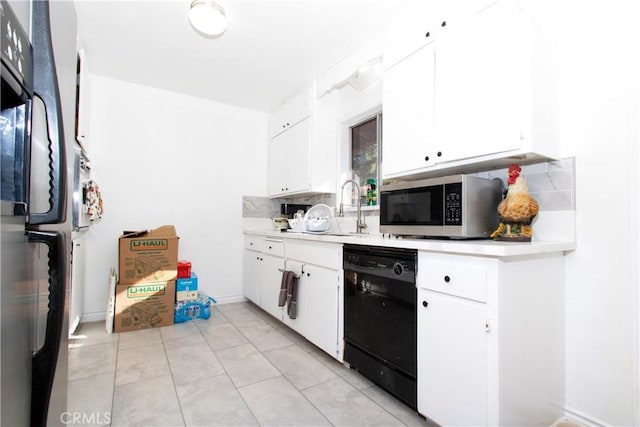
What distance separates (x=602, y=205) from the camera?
5.11 feet

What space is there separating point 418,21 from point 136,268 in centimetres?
309

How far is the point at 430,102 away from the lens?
1950 mm

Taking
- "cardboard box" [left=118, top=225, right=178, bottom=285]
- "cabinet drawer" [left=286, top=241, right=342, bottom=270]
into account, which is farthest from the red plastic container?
"cabinet drawer" [left=286, top=241, right=342, bottom=270]

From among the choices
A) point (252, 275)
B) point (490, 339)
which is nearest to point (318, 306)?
point (490, 339)

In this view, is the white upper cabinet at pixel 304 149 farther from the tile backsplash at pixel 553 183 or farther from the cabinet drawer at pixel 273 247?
the tile backsplash at pixel 553 183

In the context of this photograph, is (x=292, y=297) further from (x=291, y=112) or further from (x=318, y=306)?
(x=291, y=112)

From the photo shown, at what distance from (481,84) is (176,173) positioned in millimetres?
3243

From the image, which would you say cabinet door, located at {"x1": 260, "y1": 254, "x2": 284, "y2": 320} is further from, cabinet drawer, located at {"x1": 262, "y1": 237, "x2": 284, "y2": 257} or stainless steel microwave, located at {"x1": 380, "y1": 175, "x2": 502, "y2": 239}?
stainless steel microwave, located at {"x1": 380, "y1": 175, "x2": 502, "y2": 239}

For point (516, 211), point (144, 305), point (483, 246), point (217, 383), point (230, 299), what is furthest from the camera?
point (230, 299)

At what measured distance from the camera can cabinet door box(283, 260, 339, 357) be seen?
2.26 metres

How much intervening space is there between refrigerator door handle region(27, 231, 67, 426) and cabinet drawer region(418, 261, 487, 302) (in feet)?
4.61

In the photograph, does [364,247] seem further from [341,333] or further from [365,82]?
[365,82]

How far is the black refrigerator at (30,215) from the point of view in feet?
1.48

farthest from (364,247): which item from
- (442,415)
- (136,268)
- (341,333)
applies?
(136,268)
